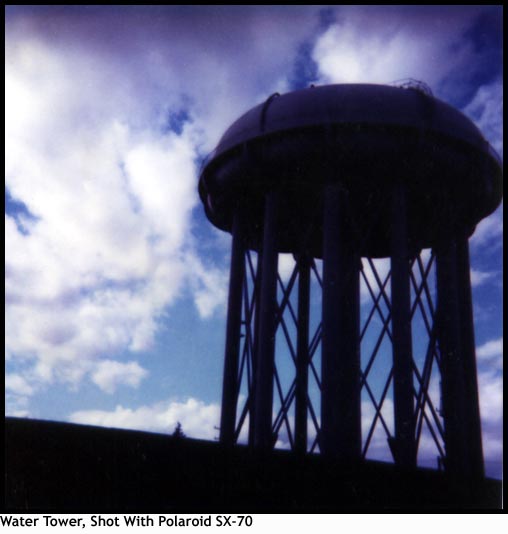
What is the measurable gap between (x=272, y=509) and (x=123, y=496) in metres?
→ 2.33

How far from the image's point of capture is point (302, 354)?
22.2m

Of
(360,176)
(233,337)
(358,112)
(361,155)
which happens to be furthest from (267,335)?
(358,112)

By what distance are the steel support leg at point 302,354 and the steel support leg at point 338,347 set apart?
83.2 inches

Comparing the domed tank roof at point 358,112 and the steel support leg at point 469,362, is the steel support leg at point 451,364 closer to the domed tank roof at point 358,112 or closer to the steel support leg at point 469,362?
the steel support leg at point 469,362

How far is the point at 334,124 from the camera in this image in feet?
56.2

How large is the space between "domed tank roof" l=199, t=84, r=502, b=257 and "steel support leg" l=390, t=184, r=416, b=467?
90 centimetres

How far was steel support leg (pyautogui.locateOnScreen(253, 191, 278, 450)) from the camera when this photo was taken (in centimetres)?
1750

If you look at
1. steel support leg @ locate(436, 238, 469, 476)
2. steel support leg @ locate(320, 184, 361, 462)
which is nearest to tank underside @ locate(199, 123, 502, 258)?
steel support leg @ locate(320, 184, 361, 462)

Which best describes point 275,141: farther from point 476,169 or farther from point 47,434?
point 47,434

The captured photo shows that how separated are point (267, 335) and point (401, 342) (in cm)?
361

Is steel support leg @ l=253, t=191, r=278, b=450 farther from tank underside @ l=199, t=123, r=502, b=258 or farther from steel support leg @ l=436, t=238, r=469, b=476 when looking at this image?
steel support leg @ l=436, t=238, r=469, b=476

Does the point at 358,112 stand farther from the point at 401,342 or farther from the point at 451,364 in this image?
the point at 451,364
